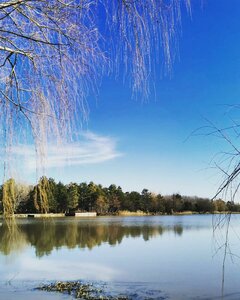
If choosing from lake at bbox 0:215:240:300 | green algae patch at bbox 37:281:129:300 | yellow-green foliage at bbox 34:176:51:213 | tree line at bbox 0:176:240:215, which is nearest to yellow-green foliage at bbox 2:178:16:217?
yellow-green foliage at bbox 34:176:51:213

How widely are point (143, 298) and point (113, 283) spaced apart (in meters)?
2.18

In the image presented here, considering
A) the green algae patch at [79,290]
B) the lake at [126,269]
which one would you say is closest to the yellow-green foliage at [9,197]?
the lake at [126,269]

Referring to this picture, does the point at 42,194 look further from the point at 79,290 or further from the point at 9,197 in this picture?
the point at 79,290

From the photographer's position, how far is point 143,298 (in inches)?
405

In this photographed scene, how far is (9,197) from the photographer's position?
2.75 metres

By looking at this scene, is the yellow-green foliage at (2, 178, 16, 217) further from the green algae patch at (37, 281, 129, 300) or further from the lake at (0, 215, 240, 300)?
the green algae patch at (37, 281, 129, 300)

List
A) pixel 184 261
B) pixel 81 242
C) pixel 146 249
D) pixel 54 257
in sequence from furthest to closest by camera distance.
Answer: pixel 81 242, pixel 146 249, pixel 54 257, pixel 184 261

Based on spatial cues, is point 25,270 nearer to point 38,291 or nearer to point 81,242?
point 38,291

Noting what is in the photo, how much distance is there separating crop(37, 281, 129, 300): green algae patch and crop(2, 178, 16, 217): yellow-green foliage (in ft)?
26.9

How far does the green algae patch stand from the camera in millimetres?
10461

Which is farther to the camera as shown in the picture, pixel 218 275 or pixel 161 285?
pixel 218 275

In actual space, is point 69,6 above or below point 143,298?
above

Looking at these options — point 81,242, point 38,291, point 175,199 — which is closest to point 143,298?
point 38,291

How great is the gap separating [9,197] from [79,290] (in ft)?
30.2
